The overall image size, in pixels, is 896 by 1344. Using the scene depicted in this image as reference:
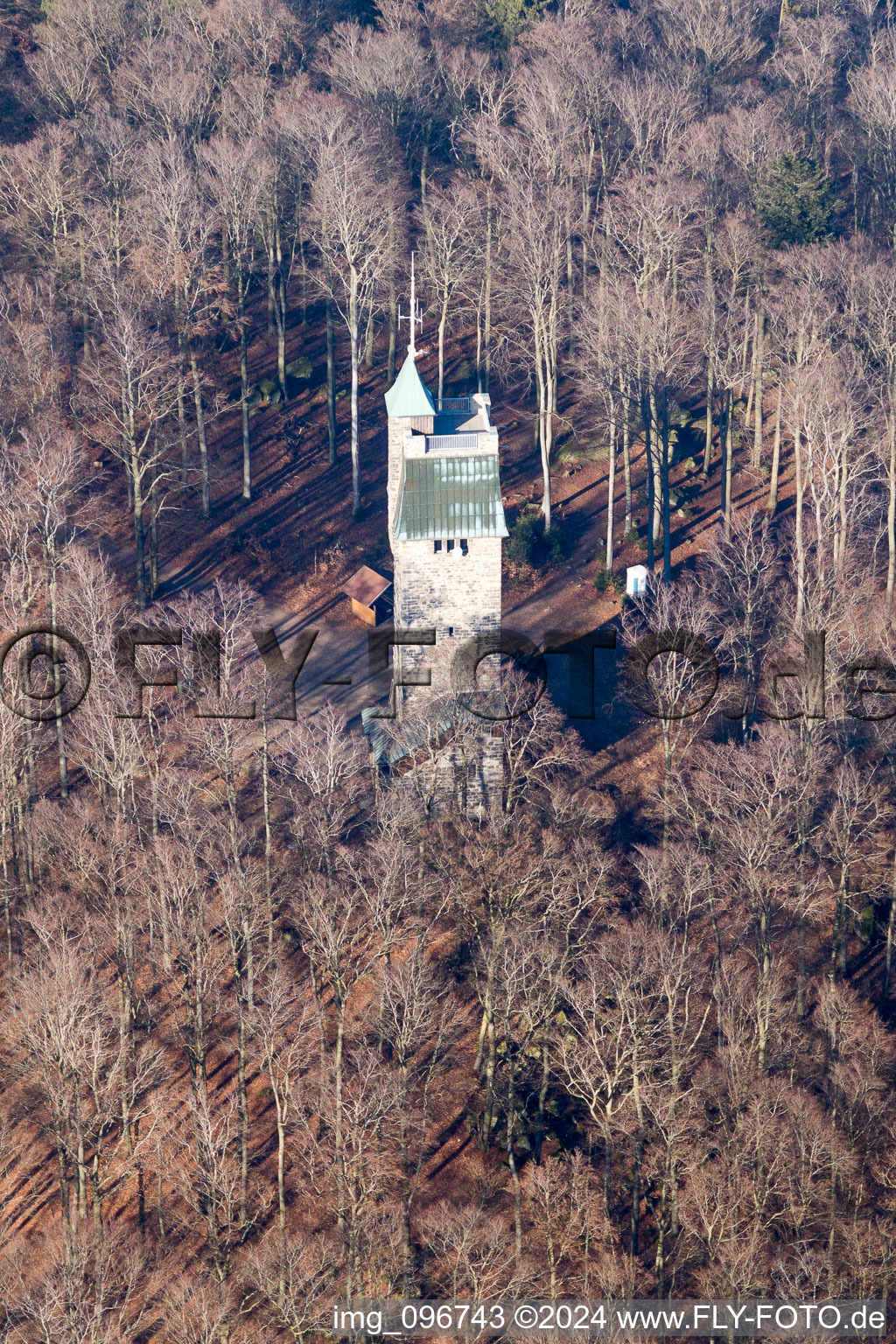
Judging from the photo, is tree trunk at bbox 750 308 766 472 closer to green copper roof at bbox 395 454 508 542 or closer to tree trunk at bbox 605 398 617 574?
tree trunk at bbox 605 398 617 574

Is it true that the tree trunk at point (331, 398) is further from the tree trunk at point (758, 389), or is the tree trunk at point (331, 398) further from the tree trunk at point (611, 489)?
the tree trunk at point (758, 389)

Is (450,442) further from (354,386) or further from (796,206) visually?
(796,206)

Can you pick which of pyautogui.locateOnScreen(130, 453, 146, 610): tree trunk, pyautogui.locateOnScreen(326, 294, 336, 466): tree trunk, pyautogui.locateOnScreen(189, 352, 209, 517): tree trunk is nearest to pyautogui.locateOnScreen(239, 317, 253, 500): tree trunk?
pyautogui.locateOnScreen(189, 352, 209, 517): tree trunk

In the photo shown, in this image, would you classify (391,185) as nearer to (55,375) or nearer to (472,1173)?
(55,375)

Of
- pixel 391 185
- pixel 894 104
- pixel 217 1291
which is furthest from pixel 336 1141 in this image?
pixel 894 104

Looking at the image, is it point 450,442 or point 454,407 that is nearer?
point 450,442

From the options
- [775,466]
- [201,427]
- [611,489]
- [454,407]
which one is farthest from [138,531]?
[775,466]
